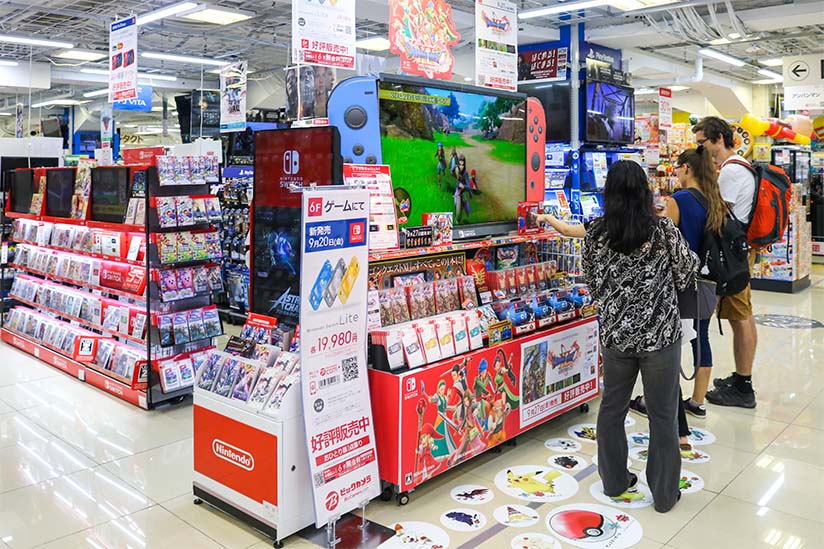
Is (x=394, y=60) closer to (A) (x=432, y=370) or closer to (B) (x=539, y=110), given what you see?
(B) (x=539, y=110)

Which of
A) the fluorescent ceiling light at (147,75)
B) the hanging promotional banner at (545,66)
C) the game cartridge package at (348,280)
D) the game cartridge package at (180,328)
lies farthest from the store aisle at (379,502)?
the fluorescent ceiling light at (147,75)

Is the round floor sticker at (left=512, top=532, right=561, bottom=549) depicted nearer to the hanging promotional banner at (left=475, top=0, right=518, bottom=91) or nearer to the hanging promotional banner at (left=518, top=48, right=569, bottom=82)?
the hanging promotional banner at (left=475, top=0, right=518, bottom=91)

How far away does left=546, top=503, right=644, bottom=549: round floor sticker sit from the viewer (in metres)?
2.97

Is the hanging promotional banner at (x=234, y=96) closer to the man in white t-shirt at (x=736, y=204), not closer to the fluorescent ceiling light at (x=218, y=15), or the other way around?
the fluorescent ceiling light at (x=218, y=15)

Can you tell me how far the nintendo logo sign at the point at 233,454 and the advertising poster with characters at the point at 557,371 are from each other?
1.57 m

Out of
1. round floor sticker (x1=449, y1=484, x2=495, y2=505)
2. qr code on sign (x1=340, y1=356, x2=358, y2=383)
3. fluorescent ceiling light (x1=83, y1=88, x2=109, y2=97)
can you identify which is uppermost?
fluorescent ceiling light (x1=83, y1=88, x2=109, y2=97)

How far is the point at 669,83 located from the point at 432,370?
15084 millimetres

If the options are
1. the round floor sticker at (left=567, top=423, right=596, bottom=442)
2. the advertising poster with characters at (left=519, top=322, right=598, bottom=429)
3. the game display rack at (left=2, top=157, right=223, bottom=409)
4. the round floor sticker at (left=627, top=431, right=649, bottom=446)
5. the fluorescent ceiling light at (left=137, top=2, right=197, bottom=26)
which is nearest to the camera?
the advertising poster with characters at (left=519, top=322, right=598, bottom=429)

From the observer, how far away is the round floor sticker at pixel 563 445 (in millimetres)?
3994

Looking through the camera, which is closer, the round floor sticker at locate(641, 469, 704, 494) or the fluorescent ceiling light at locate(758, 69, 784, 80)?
the round floor sticker at locate(641, 469, 704, 494)

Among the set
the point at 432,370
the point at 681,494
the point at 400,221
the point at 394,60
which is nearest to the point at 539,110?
the point at 400,221

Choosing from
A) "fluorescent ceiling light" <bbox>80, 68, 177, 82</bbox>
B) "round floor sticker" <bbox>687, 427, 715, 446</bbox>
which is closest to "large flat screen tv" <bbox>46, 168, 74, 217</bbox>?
"round floor sticker" <bbox>687, 427, 715, 446</bbox>

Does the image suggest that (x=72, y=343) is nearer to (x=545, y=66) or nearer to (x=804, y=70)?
(x=545, y=66)

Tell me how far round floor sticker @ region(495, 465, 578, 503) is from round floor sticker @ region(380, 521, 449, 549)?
0.54m
